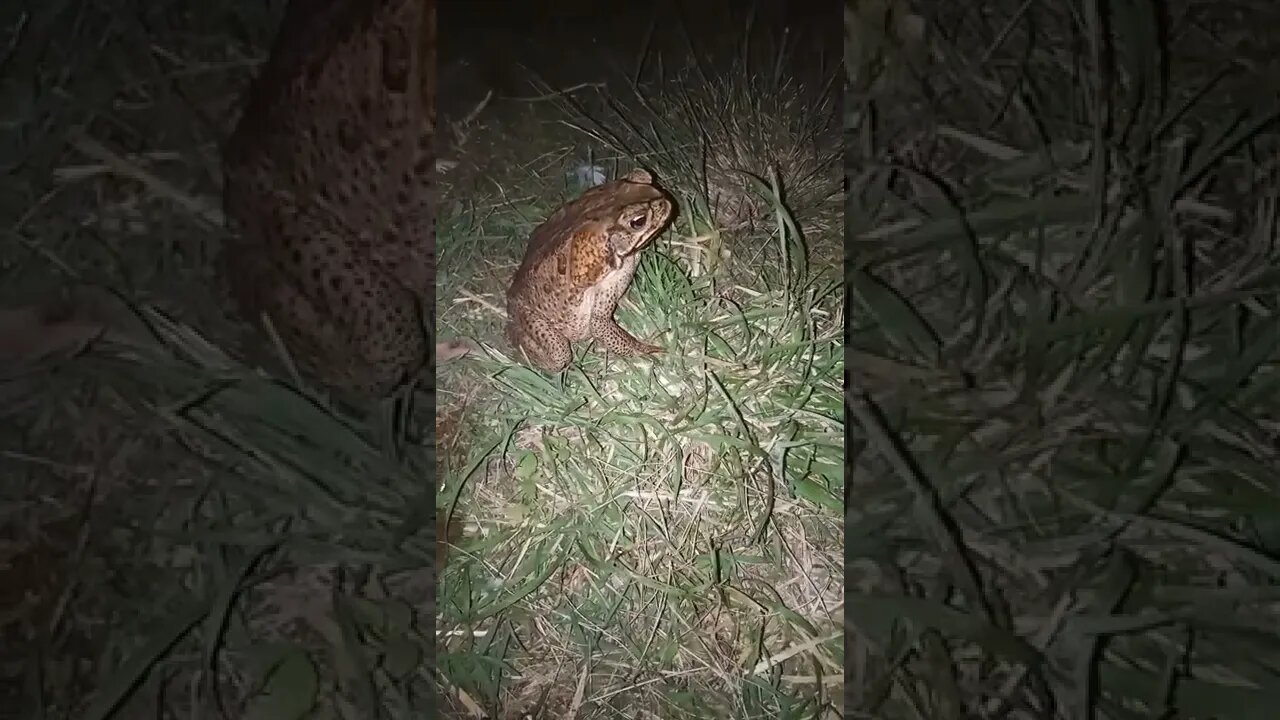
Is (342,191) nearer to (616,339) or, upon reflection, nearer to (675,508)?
(616,339)

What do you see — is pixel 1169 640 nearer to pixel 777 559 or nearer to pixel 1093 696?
pixel 1093 696

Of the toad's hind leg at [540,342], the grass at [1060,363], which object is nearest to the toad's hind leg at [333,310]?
the toad's hind leg at [540,342]

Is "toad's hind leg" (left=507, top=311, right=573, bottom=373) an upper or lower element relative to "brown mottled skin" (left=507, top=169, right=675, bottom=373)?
lower

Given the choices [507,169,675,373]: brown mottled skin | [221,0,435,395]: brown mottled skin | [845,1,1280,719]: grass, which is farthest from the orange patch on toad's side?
[845,1,1280,719]: grass

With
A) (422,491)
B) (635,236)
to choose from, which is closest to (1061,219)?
(635,236)

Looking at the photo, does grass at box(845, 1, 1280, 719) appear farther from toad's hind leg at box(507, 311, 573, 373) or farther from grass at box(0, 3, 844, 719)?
toad's hind leg at box(507, 311, 573, 373)

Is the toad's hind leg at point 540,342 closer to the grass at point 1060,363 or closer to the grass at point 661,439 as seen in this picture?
the grass at point 661,439
